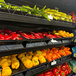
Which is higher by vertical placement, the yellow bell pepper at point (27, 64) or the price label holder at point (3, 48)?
the price label holder at point (3, 48)

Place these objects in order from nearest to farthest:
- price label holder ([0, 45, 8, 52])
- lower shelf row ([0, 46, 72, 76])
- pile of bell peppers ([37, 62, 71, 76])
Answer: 1. price label holder ([0, 45, 8, 52])
2. lower shelf row ([0, 46, 72, 76])
3. pile of bell peppers ([37, 62, 71, 76])

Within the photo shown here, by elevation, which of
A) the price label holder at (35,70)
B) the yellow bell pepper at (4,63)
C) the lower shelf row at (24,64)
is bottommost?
the price label holder at (35,70)

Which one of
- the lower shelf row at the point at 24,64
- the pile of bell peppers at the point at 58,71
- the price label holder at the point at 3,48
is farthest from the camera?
the pile of bell peppers at the point at 58,71

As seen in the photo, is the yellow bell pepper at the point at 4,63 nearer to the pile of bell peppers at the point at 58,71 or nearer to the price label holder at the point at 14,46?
the price label holder at the point at 14,46

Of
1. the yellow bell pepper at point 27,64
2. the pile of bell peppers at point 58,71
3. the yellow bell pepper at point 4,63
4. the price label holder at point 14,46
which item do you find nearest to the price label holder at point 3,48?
the price label holder at point 14,46

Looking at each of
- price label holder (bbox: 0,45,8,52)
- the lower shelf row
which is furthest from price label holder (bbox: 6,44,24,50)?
the lower shelf row

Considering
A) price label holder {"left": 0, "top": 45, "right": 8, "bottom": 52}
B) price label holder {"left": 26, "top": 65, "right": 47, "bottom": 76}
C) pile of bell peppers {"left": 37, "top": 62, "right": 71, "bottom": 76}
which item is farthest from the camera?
pile of bell peppers {"left": 37, "top": 62, "right": 71, "bottom": 76}

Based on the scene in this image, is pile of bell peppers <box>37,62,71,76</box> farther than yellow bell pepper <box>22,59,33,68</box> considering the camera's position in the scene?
Yes

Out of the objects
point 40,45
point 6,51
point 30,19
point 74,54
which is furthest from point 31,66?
point 74,54

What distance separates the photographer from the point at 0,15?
74 cm

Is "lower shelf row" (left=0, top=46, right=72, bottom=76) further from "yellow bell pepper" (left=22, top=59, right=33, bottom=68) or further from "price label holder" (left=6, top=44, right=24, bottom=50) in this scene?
"price label holder" (left=6, top=44, right=24, bottom=50)

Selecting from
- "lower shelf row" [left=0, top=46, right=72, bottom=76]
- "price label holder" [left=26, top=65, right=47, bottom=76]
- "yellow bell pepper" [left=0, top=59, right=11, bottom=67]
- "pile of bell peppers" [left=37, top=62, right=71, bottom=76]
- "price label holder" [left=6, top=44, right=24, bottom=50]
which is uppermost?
"price label holder" [left=6, top=44, right=24, bottom=50]

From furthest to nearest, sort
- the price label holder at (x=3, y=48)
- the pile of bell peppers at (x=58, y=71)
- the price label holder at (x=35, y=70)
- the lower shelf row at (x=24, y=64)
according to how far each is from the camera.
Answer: the pile of bell peppers at (x=58, y=71), the price label holder at (x=35, y=70), the lower shelf row at (x=24, y=64), the price label holder at (x=3, y=48)

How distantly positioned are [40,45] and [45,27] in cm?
81
